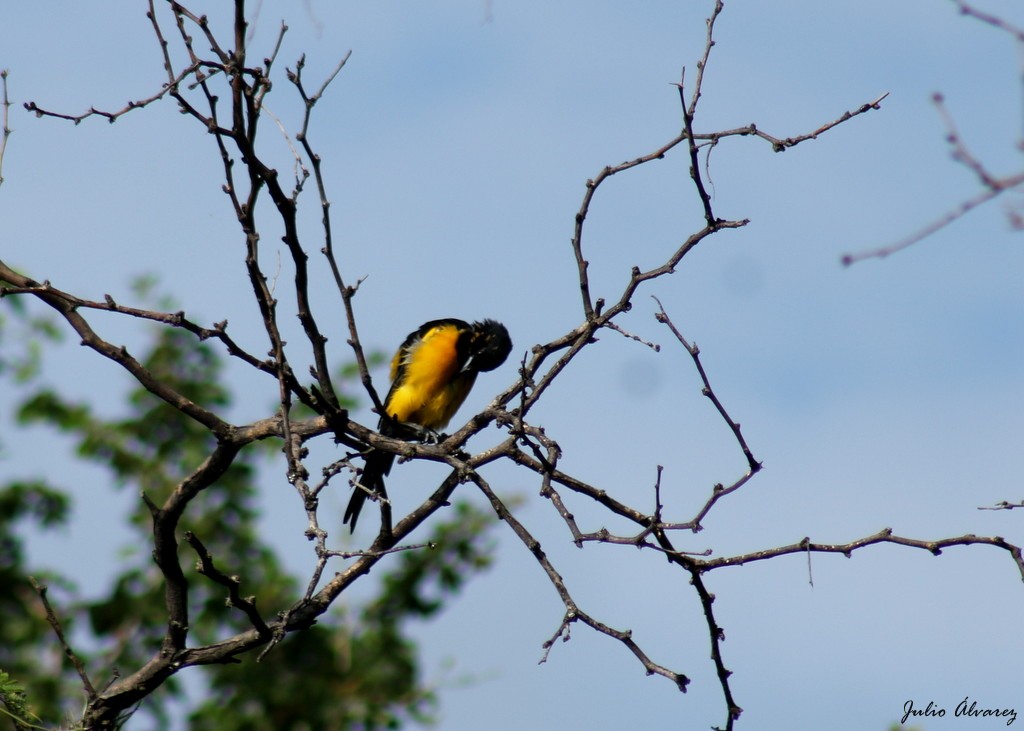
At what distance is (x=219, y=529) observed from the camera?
38.0 feet

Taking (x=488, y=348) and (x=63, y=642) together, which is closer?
(x=63, y=642)

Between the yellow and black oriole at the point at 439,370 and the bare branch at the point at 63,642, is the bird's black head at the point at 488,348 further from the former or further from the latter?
the bare branch at the point at 63,642

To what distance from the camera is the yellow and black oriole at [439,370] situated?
6891 mm

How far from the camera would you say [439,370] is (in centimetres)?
688

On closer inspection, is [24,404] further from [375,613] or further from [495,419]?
[495,419]

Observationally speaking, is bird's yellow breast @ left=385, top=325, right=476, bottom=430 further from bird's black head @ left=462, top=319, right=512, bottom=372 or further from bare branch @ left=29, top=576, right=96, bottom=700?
bare branch @ left=29, top=576, right=96, bottom=700

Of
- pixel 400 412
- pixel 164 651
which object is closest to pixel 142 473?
pixel 400 412

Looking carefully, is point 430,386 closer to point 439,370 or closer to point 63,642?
point 439,370

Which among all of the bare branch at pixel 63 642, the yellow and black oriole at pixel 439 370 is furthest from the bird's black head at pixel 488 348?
the bare branch at pixel 63 642

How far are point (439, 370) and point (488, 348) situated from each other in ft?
1.17

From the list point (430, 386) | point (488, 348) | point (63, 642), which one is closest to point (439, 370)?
point (430, 386)

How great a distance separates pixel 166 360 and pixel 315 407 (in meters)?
8.33

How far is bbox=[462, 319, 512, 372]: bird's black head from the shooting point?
23.1 feet

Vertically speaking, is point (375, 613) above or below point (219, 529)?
below
